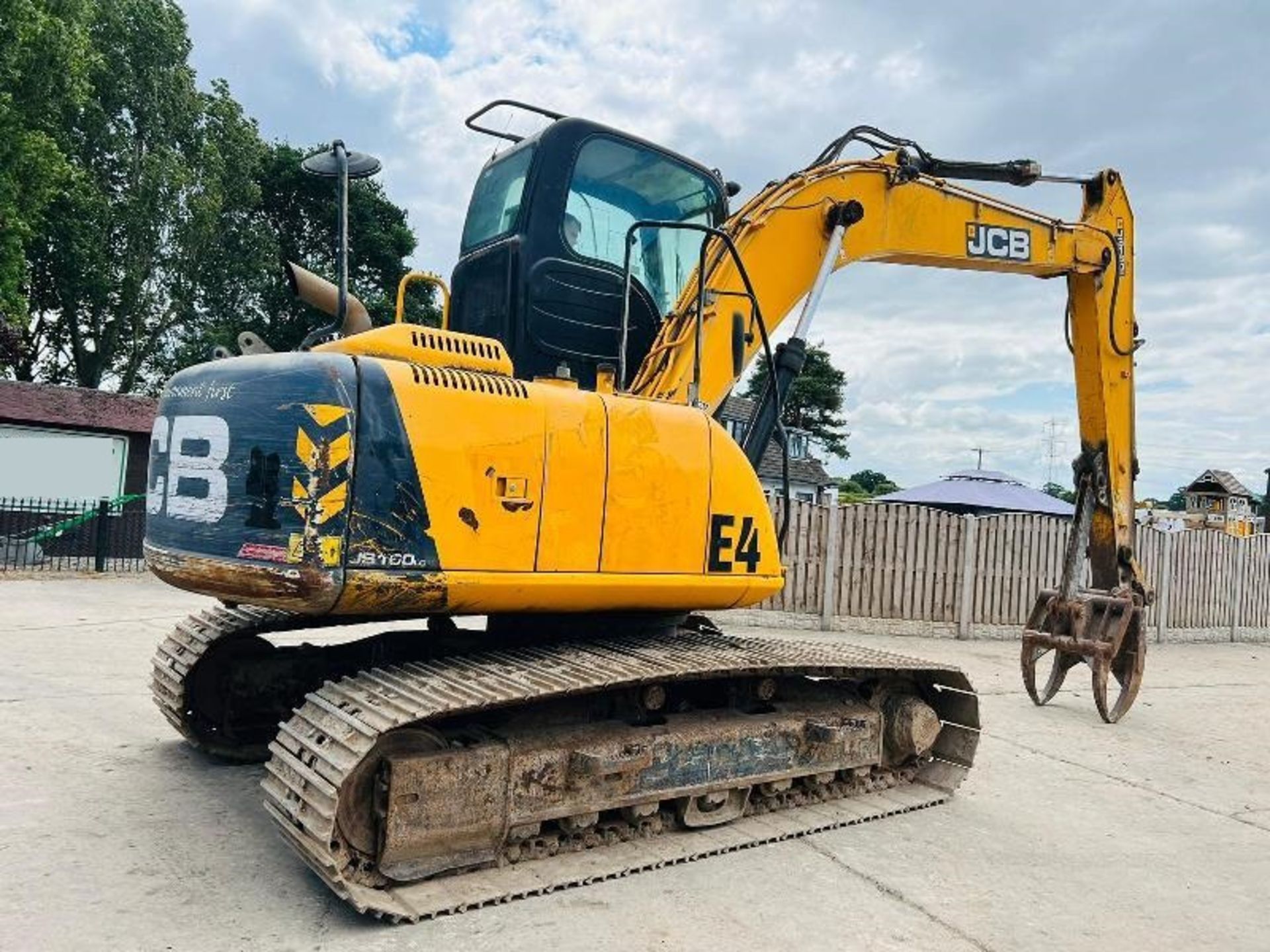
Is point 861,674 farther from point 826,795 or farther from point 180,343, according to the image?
point 180,343

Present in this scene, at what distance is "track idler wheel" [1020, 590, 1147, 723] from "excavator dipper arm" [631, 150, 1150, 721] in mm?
11

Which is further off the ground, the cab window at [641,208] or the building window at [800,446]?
the building window at [800,446]

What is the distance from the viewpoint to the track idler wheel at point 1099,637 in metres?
7.39

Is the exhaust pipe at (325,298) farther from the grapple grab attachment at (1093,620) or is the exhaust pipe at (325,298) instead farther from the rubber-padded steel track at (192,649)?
the grapple grab attachment at (1093,620)

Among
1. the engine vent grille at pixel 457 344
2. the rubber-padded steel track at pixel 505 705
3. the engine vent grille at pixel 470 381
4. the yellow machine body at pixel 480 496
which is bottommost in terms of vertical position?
the rubber-padded steel track at pixel 505 705

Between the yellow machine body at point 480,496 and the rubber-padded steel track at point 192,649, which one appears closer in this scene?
the yellow machine body at point 480,496

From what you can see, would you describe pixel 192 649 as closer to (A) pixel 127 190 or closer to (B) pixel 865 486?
(A) pixel 127 190

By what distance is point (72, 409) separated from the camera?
1750cm

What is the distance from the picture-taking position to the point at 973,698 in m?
5.33

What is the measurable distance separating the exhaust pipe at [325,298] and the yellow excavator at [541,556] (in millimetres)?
18

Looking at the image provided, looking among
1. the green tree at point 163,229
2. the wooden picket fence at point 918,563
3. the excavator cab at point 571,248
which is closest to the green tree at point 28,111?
the green tree at point 163,229

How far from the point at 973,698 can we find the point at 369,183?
83.8 feet

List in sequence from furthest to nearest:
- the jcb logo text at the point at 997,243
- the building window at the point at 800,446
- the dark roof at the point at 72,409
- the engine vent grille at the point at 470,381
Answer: the building window at the point at 800,446 < the dark roof at the point at 72,409 < the jcb logo text at the point at 997,243 < the engine vent grille at the point at 470,381

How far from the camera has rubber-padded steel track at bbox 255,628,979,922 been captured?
11.2 feet
